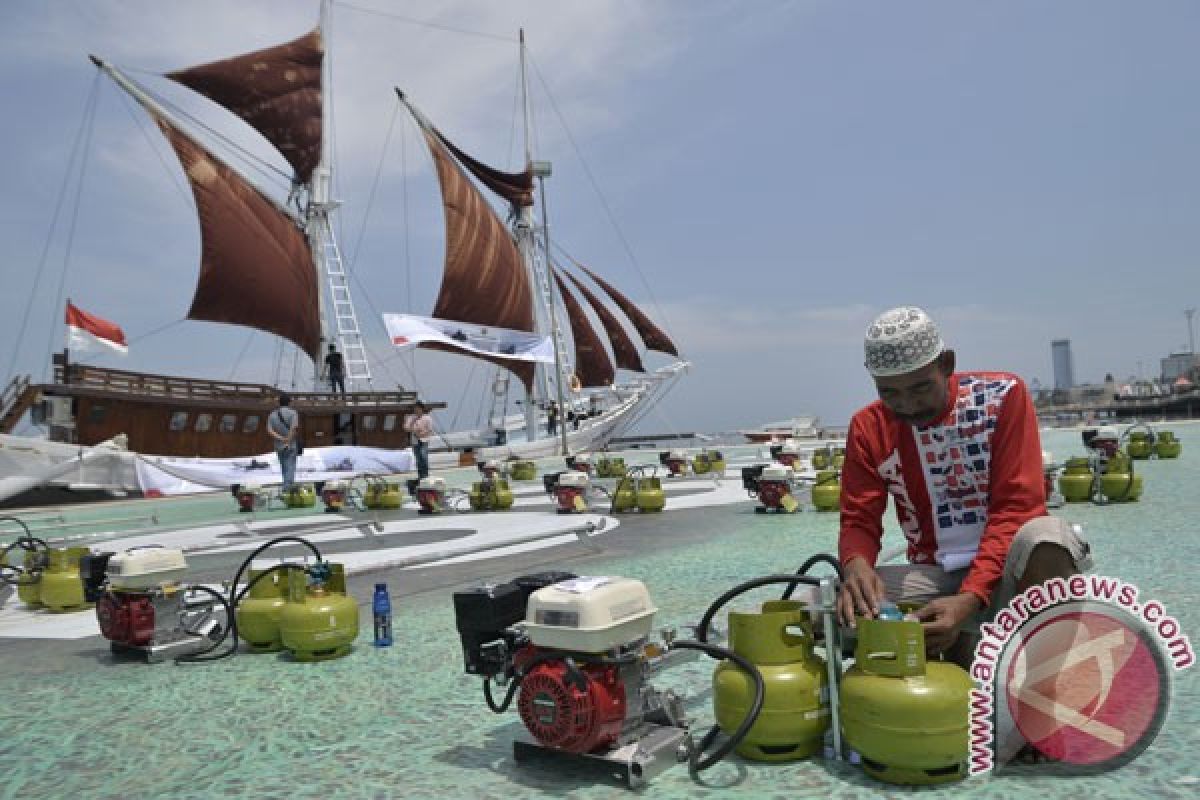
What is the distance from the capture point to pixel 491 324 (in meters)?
49.4

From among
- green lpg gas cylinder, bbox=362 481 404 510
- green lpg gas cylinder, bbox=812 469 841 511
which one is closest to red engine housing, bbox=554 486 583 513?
green lpg gas cylinder, bbox=812 469 841 511

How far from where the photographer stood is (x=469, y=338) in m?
35.2

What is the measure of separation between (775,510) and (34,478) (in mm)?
17124

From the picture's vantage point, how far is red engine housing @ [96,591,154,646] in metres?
5.07

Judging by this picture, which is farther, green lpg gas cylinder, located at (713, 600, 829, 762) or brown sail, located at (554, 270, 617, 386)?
brown sail, located at (554, 270, 617, 386)

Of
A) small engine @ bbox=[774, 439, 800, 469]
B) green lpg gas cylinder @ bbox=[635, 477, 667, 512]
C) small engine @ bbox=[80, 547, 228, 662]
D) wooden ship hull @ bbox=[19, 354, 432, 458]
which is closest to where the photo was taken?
small engine @ bbox=[80, 547, 228, 662]

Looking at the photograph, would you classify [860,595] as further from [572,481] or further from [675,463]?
[675,463]

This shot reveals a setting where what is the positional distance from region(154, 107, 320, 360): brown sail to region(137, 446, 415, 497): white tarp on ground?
57.4 feet

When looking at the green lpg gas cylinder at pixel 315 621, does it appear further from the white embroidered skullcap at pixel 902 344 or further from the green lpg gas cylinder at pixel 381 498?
the green lpg gas cylinder at pixel 381 498

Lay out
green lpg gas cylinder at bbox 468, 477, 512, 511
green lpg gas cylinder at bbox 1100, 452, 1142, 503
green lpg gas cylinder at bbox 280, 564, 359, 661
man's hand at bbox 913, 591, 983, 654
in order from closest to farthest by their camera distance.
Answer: man's hand at bbox 913, 591, 983, 654 → green lpg gas cylinder at bbox 280, 564, 359, 661 → green lpg gas cylinder at bbox 1100, 452, 1142, 503 → green lpg gas cylinder at bbox 468, 477, 512, 511

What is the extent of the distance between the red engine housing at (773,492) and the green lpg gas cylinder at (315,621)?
25.5 feet

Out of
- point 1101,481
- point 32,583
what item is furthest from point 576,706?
point 1101,481

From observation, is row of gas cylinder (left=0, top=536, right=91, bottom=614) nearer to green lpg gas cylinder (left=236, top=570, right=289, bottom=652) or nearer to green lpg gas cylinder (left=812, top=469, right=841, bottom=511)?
green lpg gas cylinder (left=236, top=570, right=289, bottom=652)

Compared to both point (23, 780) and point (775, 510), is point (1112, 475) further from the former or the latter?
point (23, 780)
